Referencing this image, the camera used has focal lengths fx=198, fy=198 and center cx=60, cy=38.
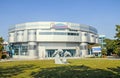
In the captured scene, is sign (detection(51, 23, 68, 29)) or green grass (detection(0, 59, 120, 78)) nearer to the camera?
green grass (detection(0, 59, 120, 78))

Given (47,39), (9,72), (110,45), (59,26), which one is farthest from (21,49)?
(9,72)

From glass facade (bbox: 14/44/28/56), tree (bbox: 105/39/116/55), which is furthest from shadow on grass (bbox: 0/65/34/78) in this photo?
glass facade (bbox: 14/44/28/56)

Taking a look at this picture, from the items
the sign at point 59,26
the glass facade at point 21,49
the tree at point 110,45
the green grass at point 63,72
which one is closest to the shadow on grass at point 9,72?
the green grass at point 63,72

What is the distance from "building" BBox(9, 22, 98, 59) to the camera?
3757 inches

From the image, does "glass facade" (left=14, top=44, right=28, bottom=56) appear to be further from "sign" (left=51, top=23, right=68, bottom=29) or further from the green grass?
the green grass

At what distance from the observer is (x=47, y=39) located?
94.9 meters

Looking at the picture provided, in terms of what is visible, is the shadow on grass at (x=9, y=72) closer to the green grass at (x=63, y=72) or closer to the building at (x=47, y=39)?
the green grass at (x=63, y=72)

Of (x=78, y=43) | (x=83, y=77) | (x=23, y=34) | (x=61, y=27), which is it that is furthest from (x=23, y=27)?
(x=83, y=77)

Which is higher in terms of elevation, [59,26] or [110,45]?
[59,26]

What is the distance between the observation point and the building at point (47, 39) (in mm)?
95438

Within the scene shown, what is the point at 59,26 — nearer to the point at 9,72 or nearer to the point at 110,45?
the point at 110,45

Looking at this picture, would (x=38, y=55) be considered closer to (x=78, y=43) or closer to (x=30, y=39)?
(x=30, y=39)

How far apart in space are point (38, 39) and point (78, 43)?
22.6 metres

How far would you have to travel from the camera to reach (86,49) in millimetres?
105750
